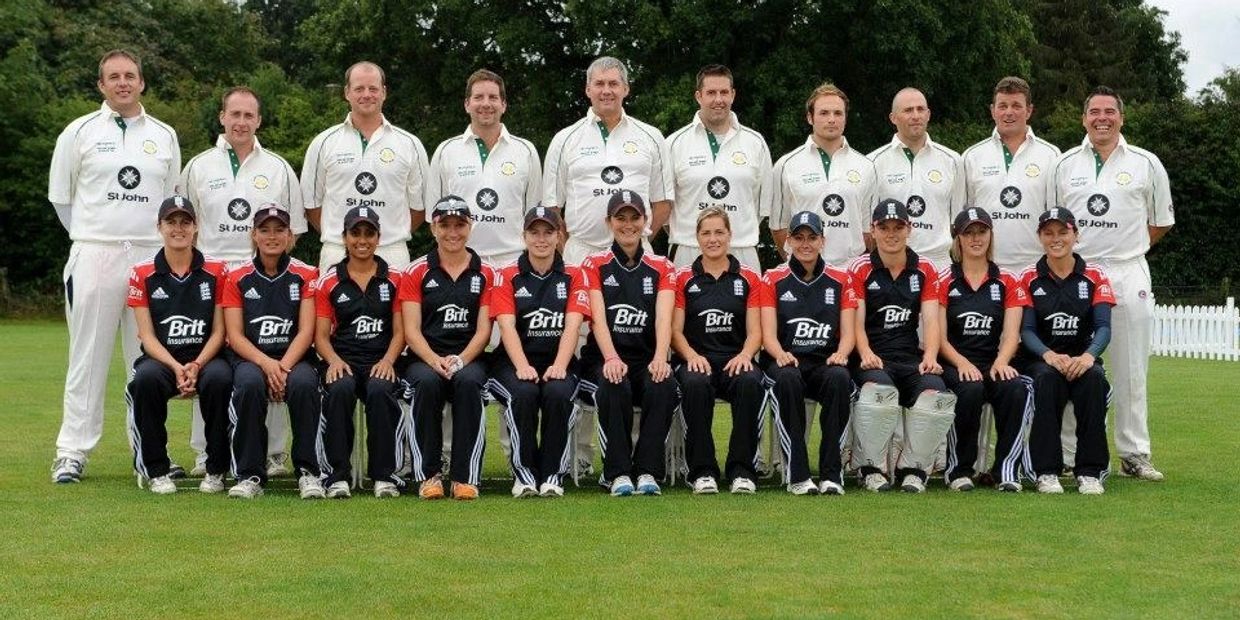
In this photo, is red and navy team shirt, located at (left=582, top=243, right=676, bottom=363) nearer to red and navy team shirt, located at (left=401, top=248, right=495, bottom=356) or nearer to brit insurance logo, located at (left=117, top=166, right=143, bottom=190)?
red and navy team shirt, located at (left=401, top=248, right=495, bottom=356)

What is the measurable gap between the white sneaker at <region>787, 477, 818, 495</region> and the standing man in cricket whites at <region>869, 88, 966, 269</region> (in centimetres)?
194

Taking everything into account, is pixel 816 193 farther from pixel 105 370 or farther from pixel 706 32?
pixel 706 32

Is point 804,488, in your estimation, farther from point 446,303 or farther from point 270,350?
point 270,350

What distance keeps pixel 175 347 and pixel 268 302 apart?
0.57 m

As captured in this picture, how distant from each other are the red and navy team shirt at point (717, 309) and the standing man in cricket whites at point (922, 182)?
1.34 meters

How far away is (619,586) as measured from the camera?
210 inches

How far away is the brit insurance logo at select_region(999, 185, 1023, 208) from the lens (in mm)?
9016

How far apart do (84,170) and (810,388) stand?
14.0ft

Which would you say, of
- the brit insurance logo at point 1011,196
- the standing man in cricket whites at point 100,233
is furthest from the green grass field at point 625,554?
the brit insurance logo at point 1011,196

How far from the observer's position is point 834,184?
9086 mm

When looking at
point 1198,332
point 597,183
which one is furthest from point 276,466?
point 1198,332

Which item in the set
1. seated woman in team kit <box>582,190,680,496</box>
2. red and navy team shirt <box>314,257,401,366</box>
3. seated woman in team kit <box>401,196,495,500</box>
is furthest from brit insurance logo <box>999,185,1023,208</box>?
red and navy team shirt <box>314,257,401,366</box>

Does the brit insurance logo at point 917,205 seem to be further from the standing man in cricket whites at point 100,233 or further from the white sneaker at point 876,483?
the standing man in cricket whites at point 100,233

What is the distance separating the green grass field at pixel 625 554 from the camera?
508cm
